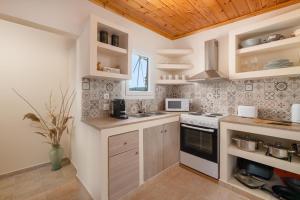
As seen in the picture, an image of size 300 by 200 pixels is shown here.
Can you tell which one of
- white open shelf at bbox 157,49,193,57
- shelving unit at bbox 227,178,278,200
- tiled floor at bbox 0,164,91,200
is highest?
white open shelf at bbox 157,49,193,57

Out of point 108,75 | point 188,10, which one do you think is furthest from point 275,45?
point 108,75

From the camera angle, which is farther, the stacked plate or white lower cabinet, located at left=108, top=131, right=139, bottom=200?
the stacked plate

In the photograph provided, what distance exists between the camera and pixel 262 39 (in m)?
2.06

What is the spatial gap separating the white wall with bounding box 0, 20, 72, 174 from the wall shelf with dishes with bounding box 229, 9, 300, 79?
276cm

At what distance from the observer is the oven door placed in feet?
6.70

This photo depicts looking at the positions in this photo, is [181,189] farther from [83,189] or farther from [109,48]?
[109,48]

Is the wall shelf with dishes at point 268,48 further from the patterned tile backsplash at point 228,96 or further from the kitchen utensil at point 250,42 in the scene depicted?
the patterned tile backsplash at point 228,96

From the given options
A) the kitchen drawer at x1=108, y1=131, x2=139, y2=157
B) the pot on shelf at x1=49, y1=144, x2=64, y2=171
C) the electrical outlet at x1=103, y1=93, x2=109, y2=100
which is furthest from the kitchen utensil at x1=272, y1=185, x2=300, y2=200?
the pot on shelf at x1=49, y1=144, x2=64, y2=171

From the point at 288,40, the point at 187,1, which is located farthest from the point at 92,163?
the point at 288,40

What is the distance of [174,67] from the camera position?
9.68ft

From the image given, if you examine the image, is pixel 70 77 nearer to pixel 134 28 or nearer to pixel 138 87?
pixel 138 87

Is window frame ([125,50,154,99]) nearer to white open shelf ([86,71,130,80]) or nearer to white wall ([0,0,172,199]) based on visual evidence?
white open shelf ([86,71,130,80])

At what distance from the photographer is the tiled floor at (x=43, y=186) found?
1734 mm

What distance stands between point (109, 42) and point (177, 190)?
2160 mm
